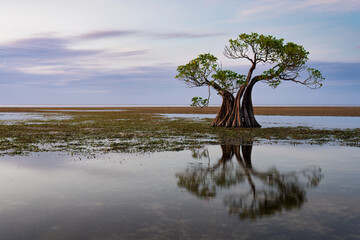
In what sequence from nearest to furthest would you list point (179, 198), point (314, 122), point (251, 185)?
point (179, 198) → point (251, 185) → point (314, 122)

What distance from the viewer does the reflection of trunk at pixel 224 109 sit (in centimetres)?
3894

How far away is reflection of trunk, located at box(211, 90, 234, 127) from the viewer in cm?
3894

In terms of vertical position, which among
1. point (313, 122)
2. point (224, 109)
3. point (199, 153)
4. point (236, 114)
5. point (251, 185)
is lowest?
point (251, 185)

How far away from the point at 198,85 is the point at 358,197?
31.5 meters

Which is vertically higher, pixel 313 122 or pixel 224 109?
pixel 224 109

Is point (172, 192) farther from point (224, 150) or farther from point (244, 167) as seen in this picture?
point (224, 150)

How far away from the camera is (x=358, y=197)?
9688 millimetres

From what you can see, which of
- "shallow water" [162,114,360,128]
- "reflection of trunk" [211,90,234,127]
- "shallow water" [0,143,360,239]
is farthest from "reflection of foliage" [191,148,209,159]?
"shallow water" [162,114,360,128]

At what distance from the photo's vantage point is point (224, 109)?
39.8m

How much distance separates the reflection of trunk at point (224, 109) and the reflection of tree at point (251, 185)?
23444mm

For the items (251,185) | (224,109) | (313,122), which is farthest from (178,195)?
(313,122)

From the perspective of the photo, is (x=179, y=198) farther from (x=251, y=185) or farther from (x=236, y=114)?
(x=236, y=114)

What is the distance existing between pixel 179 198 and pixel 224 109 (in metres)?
30.9

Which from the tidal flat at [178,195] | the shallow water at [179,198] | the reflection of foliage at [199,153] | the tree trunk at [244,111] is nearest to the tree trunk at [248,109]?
the tree trunk at [244,111]
